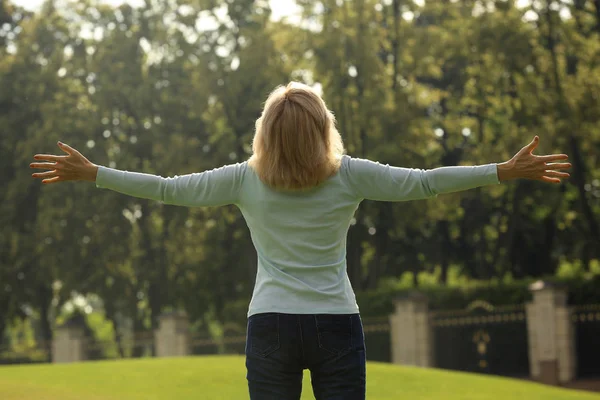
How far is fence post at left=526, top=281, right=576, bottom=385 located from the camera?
22984 mm

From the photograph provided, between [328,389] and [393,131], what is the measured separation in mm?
27530

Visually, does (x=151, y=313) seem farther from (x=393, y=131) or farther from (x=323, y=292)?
(x=323, y=292)

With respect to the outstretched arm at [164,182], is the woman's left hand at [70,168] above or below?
above

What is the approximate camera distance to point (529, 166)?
164 inches

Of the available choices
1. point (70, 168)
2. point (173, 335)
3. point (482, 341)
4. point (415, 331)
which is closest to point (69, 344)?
point (173, 335)

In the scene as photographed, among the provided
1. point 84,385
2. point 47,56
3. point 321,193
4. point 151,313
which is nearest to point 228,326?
point 151,313

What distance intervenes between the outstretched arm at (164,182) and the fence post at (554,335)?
65.3ft

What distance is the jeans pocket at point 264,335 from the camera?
386cm

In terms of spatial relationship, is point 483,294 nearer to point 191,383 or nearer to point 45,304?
point 191,383

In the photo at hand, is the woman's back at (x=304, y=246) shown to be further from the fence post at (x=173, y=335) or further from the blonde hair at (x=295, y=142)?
the fence post at (x=173, y=335)

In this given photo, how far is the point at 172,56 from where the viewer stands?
36.0 meters

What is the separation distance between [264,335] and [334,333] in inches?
10.5

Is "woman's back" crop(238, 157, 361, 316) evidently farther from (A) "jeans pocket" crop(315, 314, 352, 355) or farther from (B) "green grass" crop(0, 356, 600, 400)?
(B) "green grass" crop(0, 356, 600, 400)

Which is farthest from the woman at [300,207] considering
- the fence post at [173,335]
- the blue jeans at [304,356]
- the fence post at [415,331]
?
the fence post at [173,335]
